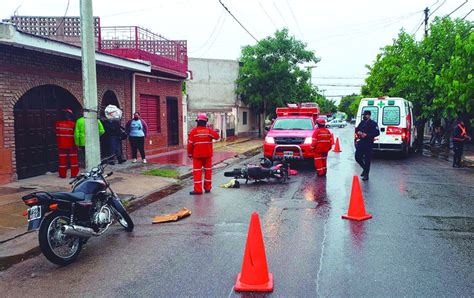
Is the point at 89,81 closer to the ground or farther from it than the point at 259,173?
farther from it

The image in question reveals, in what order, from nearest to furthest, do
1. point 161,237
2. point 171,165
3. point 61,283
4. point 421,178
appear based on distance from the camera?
point 61,283
point 161,237
point 421,178
point 171,165

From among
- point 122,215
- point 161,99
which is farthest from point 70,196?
point 161,99

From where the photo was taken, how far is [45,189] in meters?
9.80

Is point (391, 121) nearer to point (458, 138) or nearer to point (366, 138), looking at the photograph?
point (458, 138)

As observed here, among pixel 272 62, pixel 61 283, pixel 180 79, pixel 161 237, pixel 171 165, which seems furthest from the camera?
pixel 272 62

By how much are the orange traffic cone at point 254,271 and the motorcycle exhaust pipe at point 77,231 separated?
2144 mm

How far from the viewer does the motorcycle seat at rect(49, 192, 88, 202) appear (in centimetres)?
529

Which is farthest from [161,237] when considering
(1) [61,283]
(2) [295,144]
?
(2) [295,144]

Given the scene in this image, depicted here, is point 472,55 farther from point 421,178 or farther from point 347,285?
point 347,285

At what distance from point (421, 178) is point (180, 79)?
1203 centimetres

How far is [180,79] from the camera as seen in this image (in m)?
20.4

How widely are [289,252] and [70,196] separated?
2.80 m

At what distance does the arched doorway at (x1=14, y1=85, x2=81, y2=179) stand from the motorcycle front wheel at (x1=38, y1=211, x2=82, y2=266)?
6.36m

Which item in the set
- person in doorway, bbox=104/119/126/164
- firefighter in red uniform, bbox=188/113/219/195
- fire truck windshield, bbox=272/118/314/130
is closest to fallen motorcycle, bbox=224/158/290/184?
firefighter in red uniform, bbox=188/113/219/195
